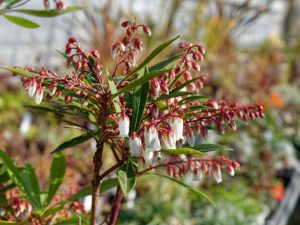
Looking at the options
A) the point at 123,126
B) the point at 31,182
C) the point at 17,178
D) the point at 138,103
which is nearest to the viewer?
the point at 123,126

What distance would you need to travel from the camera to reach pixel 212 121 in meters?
1.95

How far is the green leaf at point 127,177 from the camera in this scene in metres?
1.71

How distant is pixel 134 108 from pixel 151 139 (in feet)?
0.49

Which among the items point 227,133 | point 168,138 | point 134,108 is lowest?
point 168,138

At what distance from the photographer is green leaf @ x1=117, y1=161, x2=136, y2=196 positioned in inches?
67.1

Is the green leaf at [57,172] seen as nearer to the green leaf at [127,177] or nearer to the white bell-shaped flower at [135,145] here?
the green leaf at [127,177]

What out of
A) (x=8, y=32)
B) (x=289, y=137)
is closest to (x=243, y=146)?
(x=289, y=137)

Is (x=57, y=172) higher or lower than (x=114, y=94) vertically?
lower

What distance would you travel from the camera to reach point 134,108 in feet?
5.82

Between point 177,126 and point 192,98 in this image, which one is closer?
point 177,126

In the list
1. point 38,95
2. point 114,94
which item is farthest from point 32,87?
point 114,94

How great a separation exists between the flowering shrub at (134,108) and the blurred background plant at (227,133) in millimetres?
510

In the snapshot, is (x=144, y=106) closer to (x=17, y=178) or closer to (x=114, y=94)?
(x=114, y=94)

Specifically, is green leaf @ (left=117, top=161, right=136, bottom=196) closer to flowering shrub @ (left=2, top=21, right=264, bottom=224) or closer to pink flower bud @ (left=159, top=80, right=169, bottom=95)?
flowering shrub @ (left=2, top=21, right=264, bottom=224)
